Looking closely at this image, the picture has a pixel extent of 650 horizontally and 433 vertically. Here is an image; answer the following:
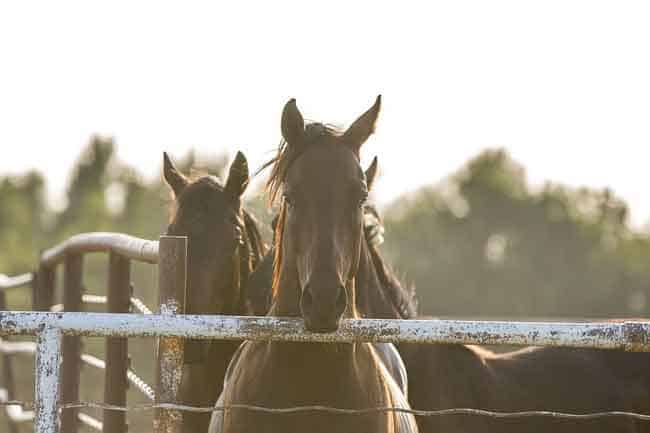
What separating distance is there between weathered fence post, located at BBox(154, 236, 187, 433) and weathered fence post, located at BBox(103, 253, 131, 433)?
110 centimetres

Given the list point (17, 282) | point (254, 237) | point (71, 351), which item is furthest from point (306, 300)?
point (17, 282)

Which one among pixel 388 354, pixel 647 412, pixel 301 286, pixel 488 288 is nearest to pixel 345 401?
pixel 301 286

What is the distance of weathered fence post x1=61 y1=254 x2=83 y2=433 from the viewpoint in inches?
213

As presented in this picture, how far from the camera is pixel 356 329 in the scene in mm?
3008

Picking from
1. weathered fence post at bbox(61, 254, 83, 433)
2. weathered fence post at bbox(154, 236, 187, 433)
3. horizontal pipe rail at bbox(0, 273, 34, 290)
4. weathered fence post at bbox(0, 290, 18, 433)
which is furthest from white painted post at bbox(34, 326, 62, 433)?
weathered fence post at bbox(0, 290, 18, 433)

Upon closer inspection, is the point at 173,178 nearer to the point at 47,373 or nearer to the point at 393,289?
the point at 393,289

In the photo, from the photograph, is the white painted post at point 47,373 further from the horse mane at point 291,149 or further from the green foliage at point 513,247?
the green foliage at point 513,247

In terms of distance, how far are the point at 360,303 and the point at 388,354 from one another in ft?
1.18

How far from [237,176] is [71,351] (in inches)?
67.3

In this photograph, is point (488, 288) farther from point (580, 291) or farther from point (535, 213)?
point (535, 213)

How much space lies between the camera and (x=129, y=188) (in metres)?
53.8

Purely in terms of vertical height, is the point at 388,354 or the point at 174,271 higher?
the point at 174,271

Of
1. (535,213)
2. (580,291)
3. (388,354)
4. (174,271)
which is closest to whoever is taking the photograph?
(174,271)

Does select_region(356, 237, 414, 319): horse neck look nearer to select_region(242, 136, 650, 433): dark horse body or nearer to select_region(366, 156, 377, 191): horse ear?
select_region(242, 136, 650, 433): dark horse body
